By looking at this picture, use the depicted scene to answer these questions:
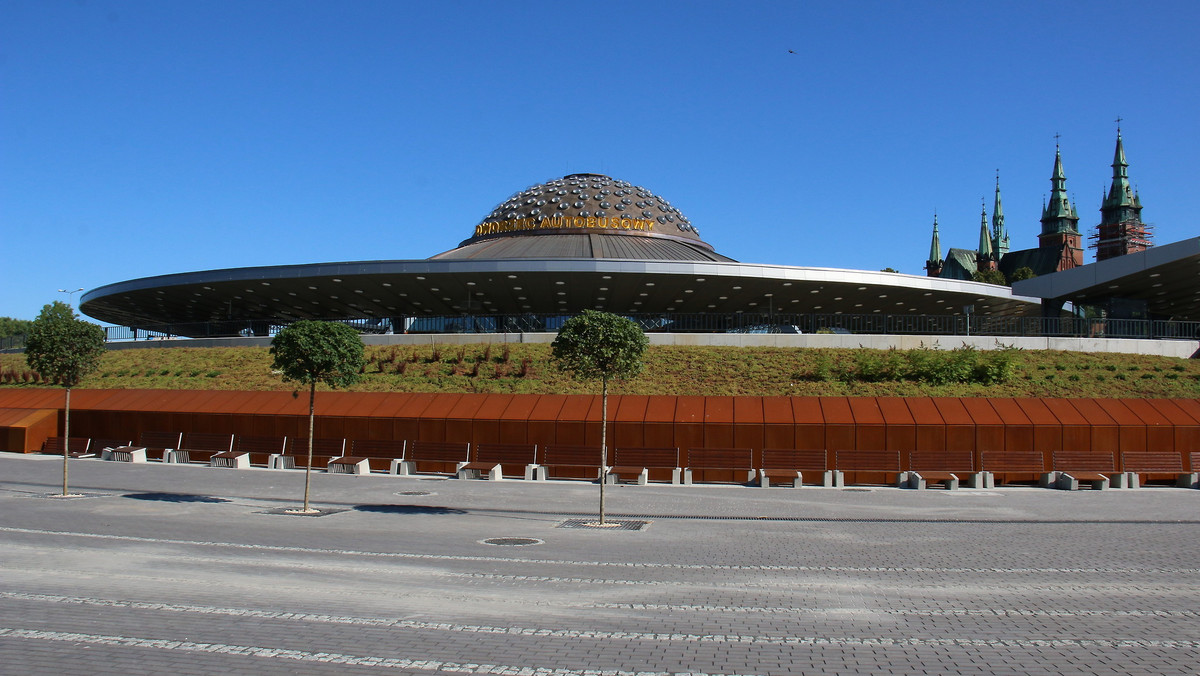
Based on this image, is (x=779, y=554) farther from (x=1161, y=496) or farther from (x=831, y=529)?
(x=1161, y=496)

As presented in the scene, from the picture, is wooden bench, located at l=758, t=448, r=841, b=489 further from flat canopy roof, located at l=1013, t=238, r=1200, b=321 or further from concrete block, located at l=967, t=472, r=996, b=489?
flat canopy roof, located at l=1013, t=238, r=1200, b=321

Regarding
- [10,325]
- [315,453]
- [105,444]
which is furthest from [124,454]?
[10,325]

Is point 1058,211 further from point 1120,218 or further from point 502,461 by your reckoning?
point 502,461

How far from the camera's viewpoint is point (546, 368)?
3359cm

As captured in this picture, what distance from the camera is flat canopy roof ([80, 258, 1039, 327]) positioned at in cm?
4088

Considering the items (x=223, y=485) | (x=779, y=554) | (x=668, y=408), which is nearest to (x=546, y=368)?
(x=668, y=408)

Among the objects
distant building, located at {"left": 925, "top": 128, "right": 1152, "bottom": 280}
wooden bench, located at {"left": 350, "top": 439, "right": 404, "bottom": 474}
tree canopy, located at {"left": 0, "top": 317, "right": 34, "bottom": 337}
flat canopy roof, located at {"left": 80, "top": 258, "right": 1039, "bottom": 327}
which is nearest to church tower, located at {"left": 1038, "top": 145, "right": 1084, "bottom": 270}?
distant building, located at {"left": 925, "top": 128, "right": 1152, "bottom": 280}

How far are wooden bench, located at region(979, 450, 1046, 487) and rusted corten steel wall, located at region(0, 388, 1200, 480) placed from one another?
261mm

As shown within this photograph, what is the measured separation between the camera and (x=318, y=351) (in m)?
18.6

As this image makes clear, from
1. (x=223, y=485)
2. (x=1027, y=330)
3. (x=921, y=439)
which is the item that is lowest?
(x=223, y=485)

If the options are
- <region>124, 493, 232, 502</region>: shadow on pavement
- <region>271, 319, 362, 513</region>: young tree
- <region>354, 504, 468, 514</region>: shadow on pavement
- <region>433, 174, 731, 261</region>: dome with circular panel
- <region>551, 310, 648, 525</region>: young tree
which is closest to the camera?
<region>354, 504, 468, 514</region>: shadow on pavement

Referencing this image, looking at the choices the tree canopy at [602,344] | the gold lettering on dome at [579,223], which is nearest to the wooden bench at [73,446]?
the tree canopy at [602,344]

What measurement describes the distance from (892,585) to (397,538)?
7849mm

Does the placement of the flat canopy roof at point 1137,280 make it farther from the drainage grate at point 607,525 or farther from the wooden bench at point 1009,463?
the drainage grate at point 607,525
